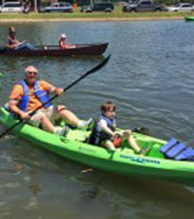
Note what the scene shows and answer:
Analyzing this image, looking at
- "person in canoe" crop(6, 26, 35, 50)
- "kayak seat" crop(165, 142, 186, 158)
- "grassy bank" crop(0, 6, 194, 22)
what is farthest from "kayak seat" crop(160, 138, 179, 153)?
"grassy bank" crop(0, 6, 194, 22)

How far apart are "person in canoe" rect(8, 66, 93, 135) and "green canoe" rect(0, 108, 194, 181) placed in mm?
202

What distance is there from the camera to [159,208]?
7660 millimetres

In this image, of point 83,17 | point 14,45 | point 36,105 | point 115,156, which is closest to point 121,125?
point 36,105

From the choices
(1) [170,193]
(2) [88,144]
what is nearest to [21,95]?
(2) [88,144]

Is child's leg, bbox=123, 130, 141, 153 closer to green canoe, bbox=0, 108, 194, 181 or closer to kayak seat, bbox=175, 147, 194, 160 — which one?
green canoe, bbox=0, 108, 194, 181

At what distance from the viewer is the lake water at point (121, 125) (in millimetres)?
7723

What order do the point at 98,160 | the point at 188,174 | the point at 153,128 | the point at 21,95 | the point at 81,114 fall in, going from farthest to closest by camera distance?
the point at 81,114
the point at 153,128
the point at 21,95
the point at 98,160
the point at 188,174

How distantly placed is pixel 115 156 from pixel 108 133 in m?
0.48

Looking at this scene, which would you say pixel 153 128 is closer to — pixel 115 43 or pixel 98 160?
pixel 98 160

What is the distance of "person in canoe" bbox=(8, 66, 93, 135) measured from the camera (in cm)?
997

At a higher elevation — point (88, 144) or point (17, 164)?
point (88, 144)

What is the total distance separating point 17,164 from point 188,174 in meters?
3.73

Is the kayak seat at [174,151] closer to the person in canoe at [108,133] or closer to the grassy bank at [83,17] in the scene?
the person in canoe at [108,133]

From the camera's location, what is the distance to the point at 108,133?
8.59m
